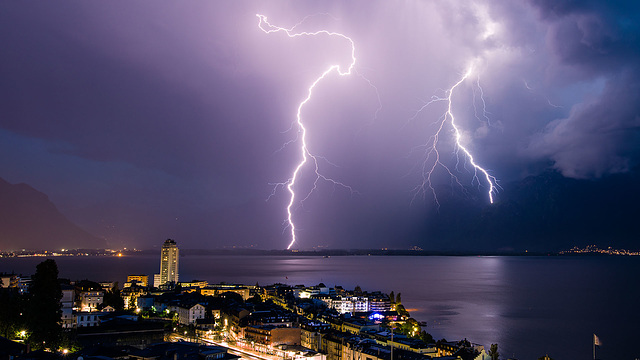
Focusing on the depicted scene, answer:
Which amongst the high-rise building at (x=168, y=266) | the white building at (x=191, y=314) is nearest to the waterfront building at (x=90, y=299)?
the white building at (x=191, y=314)

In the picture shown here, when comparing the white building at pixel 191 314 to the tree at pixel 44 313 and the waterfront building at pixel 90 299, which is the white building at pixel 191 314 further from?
the tree at pixel 44 313

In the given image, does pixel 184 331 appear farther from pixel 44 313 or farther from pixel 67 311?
pixel 44 313

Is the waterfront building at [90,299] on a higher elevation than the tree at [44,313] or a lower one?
lower

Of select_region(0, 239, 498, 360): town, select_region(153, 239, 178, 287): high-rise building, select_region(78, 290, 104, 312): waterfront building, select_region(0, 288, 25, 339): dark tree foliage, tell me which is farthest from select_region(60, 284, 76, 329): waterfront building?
select_region(153, 239, 178, 287): high-rise building

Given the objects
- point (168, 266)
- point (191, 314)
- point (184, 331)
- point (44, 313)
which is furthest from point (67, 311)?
point (168, 266)

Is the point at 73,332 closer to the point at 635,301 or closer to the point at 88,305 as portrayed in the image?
the point at 88,305

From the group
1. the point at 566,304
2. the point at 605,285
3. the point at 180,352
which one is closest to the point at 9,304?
the point at 180,352
